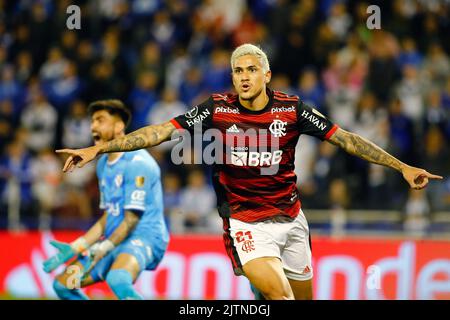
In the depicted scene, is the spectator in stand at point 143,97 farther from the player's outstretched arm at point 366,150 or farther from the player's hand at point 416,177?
the player's hand at point 416,177

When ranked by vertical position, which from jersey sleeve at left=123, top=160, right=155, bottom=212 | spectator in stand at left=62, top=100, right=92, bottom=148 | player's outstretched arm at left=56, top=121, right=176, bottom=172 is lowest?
jersey sleeve at left=123, top=160, right=155, bottom=212

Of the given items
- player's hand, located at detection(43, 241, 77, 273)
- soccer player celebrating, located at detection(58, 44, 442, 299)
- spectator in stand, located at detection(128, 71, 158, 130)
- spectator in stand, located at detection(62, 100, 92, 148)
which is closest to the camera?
soccer player celebrating, located at detection(58, 44, 442, 299)

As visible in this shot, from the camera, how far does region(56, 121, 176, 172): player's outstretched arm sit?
6.80m

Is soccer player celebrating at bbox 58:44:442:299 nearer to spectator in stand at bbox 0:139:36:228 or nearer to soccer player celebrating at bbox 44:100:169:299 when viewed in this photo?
soccer player celebrating at bbox 44:100:169:299

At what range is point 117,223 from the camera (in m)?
8.91

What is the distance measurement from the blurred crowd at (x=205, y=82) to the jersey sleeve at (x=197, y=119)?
19.9 feet

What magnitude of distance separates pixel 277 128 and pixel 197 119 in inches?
26.0

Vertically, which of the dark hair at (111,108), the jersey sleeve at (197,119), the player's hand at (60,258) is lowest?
the player's hand at (60,258)

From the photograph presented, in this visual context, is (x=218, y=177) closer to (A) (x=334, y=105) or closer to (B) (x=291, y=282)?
(B) (x=291, y=282)

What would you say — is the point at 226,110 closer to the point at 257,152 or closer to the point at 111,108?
the point at 257,152

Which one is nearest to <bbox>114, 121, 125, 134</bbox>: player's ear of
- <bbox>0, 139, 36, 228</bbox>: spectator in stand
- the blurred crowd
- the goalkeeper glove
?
the goalkeeper glove

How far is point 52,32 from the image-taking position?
1686cm

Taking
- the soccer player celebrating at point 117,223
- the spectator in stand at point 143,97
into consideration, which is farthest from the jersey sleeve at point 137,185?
the spectator in stand at point 143,97

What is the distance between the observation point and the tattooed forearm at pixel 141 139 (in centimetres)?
713
